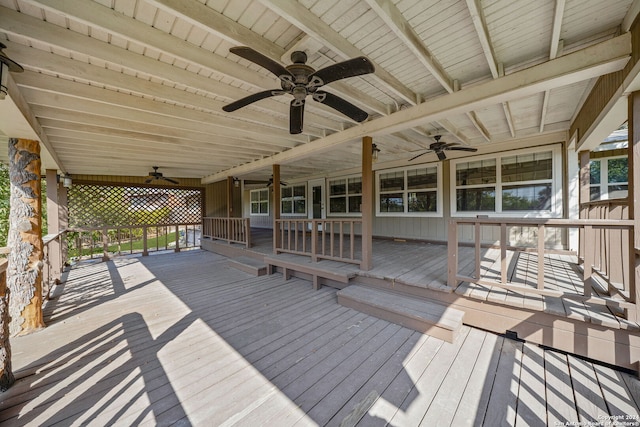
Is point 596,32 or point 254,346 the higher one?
point 596,32

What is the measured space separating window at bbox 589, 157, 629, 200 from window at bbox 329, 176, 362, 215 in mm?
5424

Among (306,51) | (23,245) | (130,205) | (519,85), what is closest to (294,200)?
(130,205)

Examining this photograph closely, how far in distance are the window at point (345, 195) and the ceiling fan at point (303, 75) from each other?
532cm

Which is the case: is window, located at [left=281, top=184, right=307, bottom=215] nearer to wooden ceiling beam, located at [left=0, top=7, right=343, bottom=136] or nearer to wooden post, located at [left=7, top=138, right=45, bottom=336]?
wooden ceiling beam, located at [left=0, top=7, right=343, bottom=136]

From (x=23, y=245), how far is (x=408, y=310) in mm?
4303

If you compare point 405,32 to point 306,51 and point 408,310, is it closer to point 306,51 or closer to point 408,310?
point 306,51

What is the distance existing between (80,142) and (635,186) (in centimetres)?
735

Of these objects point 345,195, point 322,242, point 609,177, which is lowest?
point 322,242

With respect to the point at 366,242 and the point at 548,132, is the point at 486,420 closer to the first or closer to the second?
the point at 366,242

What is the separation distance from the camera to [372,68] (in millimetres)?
1718

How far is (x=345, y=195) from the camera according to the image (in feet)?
26.5

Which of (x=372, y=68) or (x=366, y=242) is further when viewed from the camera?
(x=366, y=242)

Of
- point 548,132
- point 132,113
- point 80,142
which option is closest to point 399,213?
point 548,132

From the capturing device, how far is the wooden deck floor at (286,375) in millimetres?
1533
